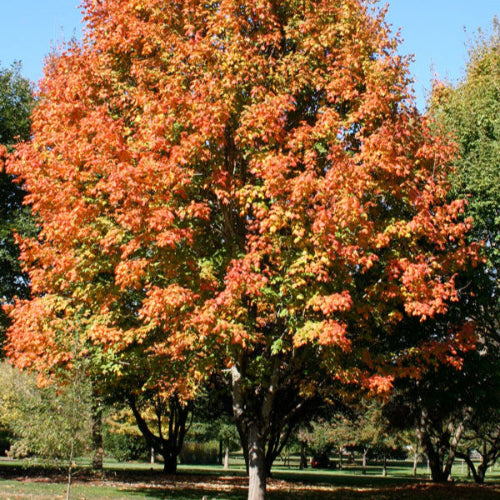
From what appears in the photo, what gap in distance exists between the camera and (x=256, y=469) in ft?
41.7

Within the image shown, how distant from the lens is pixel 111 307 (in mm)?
12734

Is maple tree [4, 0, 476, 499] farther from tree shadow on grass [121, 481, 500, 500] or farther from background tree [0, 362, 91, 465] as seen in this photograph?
tree shadow on grass [121, 481, 500, 500]

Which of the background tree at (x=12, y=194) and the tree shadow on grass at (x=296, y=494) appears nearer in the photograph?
the tree shadow on grass at (x=296, y=494)

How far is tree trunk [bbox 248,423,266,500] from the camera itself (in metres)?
12.6

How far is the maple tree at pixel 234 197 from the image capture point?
10.6 metres

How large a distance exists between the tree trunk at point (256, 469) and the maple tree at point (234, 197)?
0.05 meters

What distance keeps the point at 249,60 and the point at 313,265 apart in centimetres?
540

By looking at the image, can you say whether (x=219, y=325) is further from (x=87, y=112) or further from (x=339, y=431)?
(x=339, y=431)

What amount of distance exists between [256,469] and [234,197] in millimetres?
6973

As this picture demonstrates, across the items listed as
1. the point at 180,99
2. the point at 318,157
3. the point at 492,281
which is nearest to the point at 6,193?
the point at 180,99

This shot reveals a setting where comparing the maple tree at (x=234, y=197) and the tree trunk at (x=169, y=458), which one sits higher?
the maple tree at (x=234, y=197)

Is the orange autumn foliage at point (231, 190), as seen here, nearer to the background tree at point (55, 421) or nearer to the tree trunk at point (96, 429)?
the background tree at point (55, 421)

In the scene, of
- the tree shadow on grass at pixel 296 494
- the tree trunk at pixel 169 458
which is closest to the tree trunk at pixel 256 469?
the tree shadow on grass at pixel 296 494

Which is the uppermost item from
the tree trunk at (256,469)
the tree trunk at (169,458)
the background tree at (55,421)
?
the background tree at (55,421)
